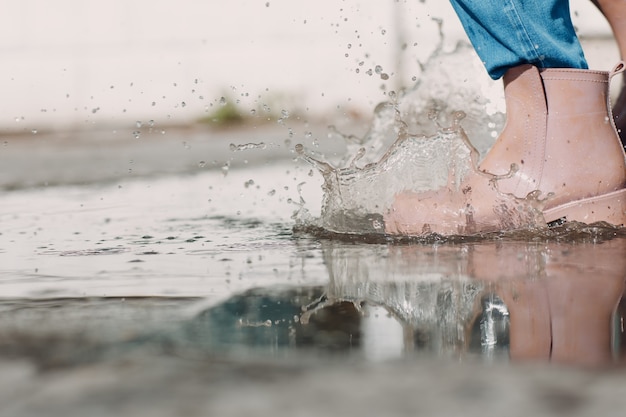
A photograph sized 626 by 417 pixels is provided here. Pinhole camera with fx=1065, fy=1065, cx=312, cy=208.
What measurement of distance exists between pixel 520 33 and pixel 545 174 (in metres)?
0.23

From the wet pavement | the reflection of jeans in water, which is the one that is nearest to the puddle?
the wet pavement

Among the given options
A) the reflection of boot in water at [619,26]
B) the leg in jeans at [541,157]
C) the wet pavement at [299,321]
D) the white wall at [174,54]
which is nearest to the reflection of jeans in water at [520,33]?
the leg in jeans at [541,157]

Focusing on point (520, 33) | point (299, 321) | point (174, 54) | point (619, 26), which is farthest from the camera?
point (174, 54)

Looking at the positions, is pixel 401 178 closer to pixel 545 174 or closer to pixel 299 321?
pixel 545 174

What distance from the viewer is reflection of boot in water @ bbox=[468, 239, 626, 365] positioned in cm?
96

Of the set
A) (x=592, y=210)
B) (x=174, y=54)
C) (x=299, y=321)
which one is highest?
(x=174, y=54)

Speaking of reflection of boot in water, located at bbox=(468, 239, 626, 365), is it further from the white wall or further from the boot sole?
the white wall

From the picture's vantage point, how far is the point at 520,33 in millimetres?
1675

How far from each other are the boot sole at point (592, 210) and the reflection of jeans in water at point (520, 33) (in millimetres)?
224

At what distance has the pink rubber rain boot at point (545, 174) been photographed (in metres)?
1.72

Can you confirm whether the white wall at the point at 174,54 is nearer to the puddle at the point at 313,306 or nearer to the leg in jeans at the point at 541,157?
the puddle at the point at 313,306

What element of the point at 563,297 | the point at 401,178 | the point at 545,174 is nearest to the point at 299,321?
the point at 563,297

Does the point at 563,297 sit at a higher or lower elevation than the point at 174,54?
lower

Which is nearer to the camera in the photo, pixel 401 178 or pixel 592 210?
pixel 592 210
